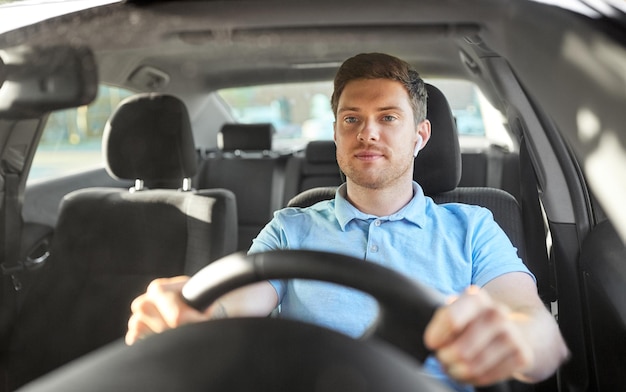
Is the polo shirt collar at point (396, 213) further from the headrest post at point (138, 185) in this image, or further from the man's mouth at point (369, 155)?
the headrest post at point (138, 185)

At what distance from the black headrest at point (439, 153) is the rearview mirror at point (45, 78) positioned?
0.80 meters

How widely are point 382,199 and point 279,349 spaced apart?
0.84m

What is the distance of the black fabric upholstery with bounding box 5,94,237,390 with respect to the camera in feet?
5.18

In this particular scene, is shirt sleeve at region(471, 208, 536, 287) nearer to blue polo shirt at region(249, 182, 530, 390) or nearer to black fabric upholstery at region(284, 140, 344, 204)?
blue polo shirt at region(249, 182, 530, 390)

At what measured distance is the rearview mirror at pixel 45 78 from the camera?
1.12 metres

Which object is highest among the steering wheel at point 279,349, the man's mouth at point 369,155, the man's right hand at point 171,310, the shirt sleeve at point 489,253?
the man's mouth at point 369,155

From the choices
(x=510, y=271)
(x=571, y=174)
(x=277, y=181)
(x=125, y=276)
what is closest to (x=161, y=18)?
(x=510, y=271)

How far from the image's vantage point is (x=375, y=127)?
1.46 metres

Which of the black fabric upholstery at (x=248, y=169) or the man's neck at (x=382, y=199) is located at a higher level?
the man's neck at (x=382, y=199)

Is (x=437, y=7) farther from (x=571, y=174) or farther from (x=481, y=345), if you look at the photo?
(x=571, y=174)

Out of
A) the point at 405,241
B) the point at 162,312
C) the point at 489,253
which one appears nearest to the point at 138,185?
the point at 405,241

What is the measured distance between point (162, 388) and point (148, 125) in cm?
156

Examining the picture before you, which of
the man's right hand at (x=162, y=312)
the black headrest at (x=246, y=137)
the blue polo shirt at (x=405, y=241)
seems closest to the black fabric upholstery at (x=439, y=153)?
the blue polo shirt at (x=405, y=241)

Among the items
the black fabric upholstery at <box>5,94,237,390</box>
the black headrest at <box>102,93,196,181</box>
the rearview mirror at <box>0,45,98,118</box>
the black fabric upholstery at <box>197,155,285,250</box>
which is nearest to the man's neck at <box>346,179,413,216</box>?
the black fabric upholstery at <box>5,94,237,390</box>
